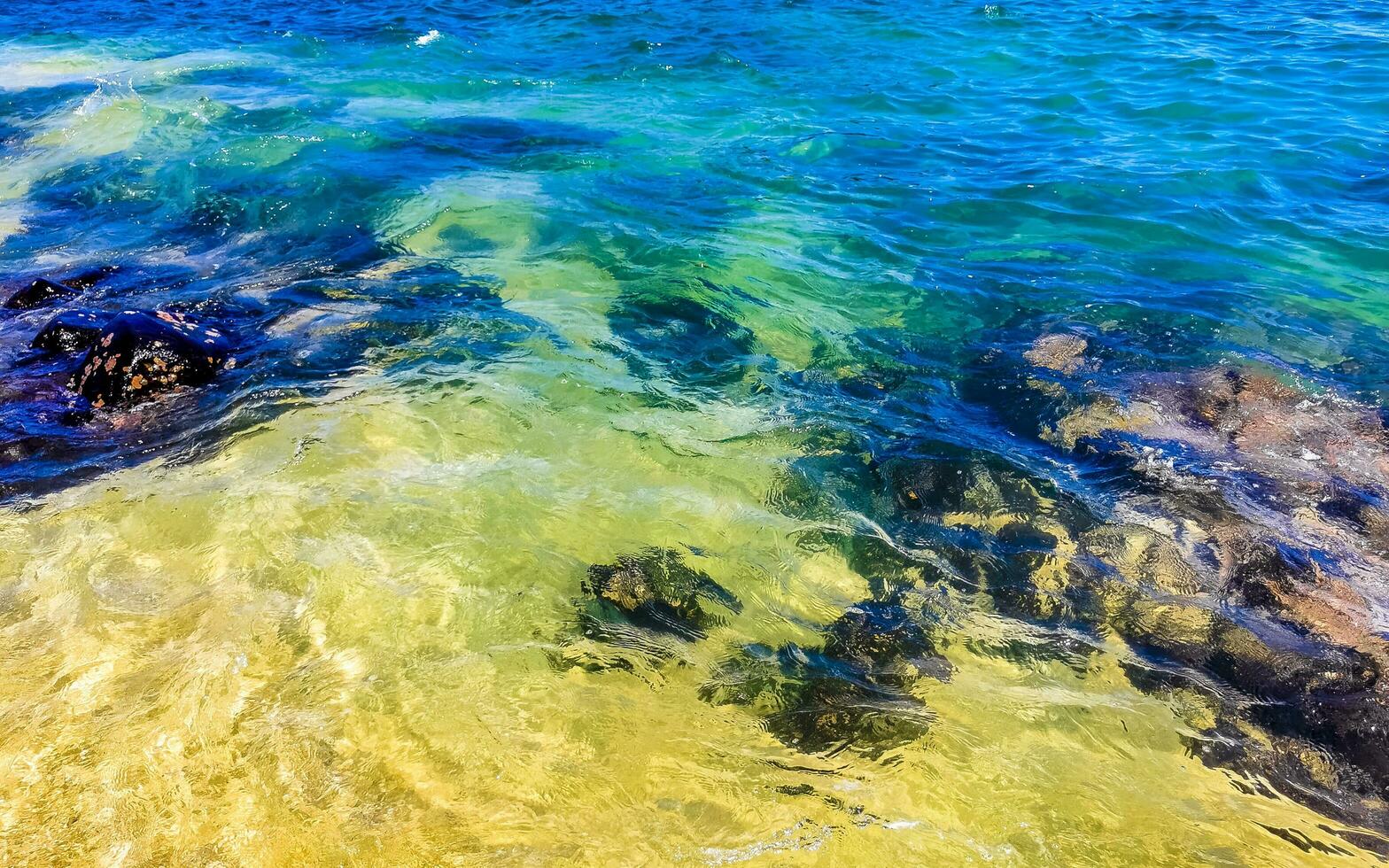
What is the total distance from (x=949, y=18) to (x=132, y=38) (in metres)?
18.1

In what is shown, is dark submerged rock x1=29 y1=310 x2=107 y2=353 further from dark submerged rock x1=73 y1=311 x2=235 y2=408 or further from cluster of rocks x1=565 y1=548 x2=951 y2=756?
cluster of rocks x1=565 y1=548 x2=951 y2=756

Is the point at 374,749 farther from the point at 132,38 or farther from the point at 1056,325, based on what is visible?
the point at 132,38

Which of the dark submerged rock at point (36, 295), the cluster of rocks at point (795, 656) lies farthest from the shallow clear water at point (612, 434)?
the dark submerged rock at point (36, 295)

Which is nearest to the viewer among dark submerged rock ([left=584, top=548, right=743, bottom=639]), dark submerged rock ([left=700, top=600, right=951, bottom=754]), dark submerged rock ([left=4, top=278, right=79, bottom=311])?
dark submerged rock ([left=700, top=600, right=951, bottom=754])

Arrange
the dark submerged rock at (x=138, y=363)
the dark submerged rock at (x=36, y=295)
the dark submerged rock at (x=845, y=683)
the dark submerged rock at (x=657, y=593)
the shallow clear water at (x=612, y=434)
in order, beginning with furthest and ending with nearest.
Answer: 1. the dark submerged rock at (x=36, y=295)
2. the dark submerged rock at (x=138, y=363)
3. the dark submerged rock at (x=657, y=593)
4. the dark submerged rock at (x=845, y=683)
5. the shallow clear water at (x=612, y=434)

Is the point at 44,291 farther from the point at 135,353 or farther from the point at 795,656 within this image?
the point at 795,656

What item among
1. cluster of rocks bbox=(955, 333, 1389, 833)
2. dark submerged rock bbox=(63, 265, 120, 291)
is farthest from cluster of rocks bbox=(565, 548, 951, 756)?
dark submerged rock bbox=(63, 265, 120, 291)

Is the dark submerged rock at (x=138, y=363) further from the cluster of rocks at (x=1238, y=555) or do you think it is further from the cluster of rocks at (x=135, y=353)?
the cluster of rocks at (x=1238, y=555)

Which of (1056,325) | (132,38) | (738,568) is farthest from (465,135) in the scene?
(132,38)

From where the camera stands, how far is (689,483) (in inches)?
193

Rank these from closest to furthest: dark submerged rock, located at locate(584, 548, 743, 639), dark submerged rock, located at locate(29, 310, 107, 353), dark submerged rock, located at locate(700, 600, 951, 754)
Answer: dark submerged rock, located at locate(700, 600, 951, 754), dark submerged rock, located at locate(584, 548, 743, 639), dark submerged rock, located at locate(29, 310, 107, 353)

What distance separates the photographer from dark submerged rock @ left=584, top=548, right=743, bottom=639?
3.92 meters

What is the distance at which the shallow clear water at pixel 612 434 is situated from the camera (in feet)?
9.95

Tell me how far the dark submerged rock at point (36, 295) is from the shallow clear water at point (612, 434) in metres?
0.36
